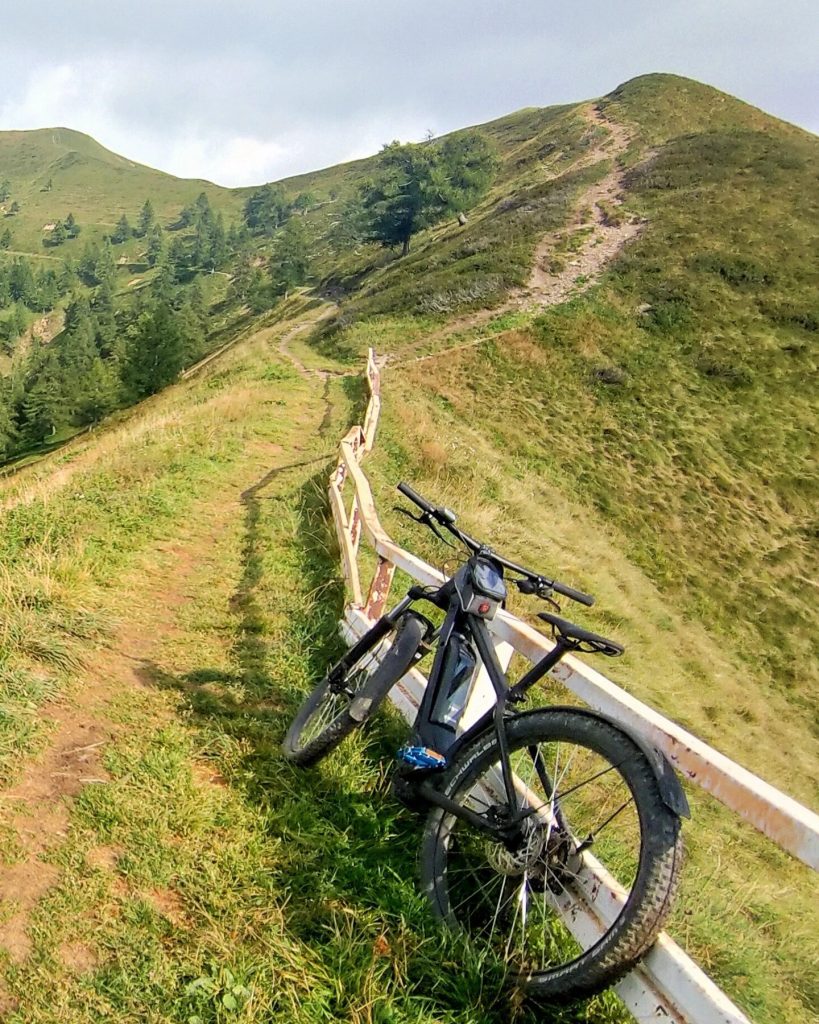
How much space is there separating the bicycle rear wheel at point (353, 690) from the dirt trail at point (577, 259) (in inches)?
1009

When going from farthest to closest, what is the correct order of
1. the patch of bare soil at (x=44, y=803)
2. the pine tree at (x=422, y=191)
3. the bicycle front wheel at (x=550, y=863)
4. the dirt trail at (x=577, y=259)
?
the pine tree at (x=422, y=191)
the dirt trail at (x=577, y=259)
the patch of bare soil at (x=44, y=803)
the bicycle front wheel at (x=550, y=863)

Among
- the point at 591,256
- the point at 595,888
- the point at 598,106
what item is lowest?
the point at 595,888

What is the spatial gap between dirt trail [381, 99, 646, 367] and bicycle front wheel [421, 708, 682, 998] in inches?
1062

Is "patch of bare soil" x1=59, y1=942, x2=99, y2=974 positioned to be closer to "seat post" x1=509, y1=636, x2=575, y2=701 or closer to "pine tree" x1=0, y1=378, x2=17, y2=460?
"seat post" x1=509, y1=636, x2=575, y2=701

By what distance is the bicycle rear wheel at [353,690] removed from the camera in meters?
4.09

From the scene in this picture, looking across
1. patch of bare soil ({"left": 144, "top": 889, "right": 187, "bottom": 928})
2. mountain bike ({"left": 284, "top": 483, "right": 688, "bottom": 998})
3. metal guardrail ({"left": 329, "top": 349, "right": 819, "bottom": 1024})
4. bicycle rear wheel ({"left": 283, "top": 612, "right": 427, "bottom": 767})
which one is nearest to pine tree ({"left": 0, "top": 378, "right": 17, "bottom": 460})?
bicycle rear wheel ({"left": 283, "top": 612, "right": 427, "bottom": 767})

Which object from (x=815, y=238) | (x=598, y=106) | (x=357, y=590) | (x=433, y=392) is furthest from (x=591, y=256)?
(x=598, y=106)

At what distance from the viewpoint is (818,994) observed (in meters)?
4.43

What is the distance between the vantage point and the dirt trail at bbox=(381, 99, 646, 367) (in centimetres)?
3388

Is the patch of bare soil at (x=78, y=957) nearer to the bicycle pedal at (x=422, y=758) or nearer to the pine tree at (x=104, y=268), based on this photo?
the bicycle pedal at (x=422, y=758)

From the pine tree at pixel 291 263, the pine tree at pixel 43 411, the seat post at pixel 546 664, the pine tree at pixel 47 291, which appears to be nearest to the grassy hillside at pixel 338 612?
the seat post at pixel 546 664

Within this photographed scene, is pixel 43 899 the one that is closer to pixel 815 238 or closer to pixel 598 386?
pixel 598 386

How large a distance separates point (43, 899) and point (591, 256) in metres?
41.9

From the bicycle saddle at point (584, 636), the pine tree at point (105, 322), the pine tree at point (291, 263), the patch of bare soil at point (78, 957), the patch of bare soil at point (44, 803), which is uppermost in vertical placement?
the pine tree at point (291, 263)
